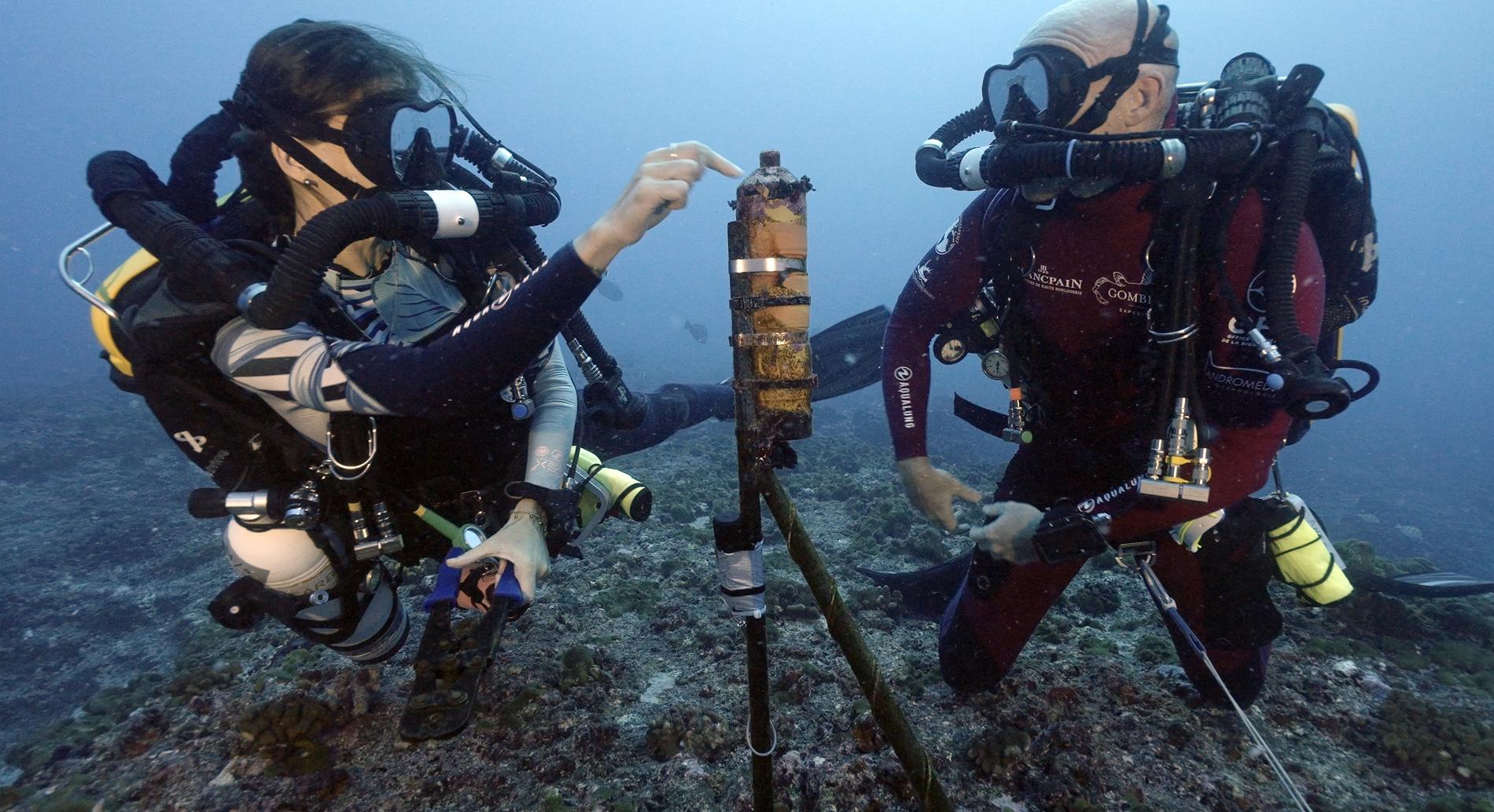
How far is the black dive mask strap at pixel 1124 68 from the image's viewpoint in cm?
255

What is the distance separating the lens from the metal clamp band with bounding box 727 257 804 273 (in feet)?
4.80

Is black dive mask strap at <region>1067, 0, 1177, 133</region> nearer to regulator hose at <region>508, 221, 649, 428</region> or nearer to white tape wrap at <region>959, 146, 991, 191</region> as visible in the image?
white tape wrap at <region>959, 146, 991, 191</region>

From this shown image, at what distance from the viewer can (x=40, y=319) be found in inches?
2271

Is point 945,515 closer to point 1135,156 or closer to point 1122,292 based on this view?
point 1122,292

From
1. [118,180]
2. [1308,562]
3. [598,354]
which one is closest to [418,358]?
[118,180]

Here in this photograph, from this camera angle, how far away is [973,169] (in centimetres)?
265

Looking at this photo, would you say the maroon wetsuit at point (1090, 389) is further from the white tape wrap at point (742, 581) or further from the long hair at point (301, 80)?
the long hair at point (301, 80)

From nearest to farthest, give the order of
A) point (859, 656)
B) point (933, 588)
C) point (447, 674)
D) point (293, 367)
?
point (859, 656)
point (447, 674)
point (293, 367)
point (933, 588)

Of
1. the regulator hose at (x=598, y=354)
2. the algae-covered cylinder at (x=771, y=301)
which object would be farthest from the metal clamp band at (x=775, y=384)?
the regulator hose at (x=598, y=354)

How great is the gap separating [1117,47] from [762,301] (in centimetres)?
228

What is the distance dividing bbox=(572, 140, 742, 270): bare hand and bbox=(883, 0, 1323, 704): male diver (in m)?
1.55

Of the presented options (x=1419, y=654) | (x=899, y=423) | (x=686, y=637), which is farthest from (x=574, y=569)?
(x=1419, y=654)

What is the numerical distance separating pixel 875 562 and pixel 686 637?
2.73 meters

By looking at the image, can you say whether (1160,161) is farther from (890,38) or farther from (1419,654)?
(890,38)
